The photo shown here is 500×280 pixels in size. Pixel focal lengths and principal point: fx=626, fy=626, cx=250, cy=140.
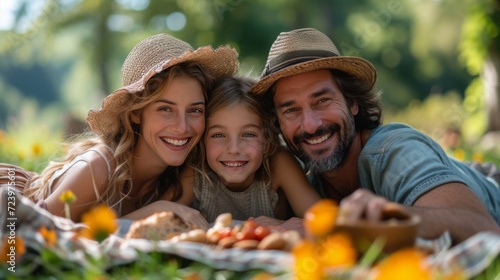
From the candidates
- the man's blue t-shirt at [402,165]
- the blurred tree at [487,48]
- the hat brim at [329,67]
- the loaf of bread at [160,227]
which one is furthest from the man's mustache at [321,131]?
the blurred tree at [487,48]

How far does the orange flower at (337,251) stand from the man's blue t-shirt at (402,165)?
1.10 metres

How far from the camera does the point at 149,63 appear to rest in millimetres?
4098

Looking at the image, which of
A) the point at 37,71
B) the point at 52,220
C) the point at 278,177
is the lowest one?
the point at 37,71

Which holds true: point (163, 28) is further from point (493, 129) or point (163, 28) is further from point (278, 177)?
point (278, 177)

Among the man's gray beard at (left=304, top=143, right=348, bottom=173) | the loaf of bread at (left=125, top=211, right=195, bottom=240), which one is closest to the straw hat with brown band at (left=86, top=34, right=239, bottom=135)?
the man's gray beard at (left=304, top=143, right=348, bottom=173)

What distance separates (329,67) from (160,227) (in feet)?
5.70

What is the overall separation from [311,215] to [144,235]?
2.97 feet

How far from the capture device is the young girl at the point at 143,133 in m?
3.84

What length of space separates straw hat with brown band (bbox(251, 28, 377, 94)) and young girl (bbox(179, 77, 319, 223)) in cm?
21

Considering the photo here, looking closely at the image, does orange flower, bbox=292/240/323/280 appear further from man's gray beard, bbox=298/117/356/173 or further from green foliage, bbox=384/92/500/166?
green foliage, bbox=384/92/500/166

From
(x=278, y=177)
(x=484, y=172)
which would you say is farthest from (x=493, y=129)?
(x=278, y=177)

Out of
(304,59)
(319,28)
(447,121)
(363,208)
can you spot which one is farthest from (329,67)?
(319,28)

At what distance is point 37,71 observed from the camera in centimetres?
5919

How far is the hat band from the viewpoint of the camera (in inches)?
154
